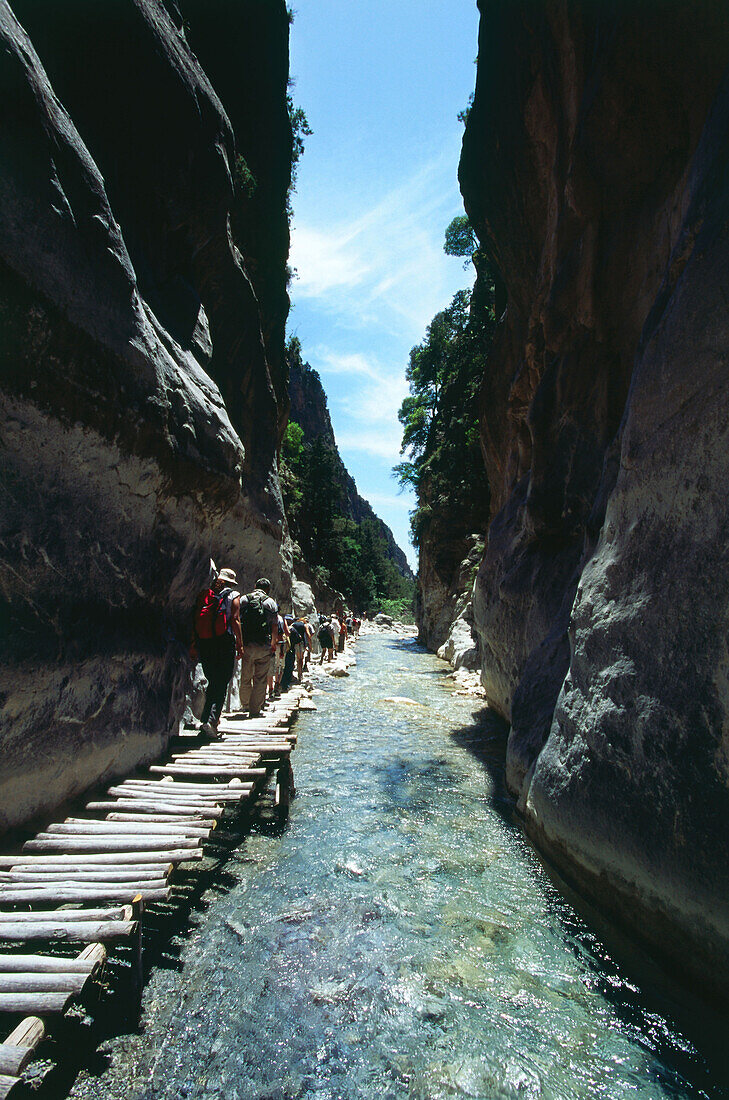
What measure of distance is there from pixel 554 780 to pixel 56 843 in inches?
159

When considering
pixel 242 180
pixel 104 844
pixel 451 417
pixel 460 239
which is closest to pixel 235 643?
pixel 104 844

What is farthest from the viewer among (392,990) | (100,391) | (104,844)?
(100,391)

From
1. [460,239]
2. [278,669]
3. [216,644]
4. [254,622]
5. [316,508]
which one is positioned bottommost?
[278,669]

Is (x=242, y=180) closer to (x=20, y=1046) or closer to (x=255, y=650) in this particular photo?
(x=255, y=650)

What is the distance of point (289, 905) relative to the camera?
13.5 ft

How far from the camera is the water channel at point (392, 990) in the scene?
2.62 meters

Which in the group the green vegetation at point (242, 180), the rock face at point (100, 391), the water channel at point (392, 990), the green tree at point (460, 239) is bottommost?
the water channel at point (392, 990)

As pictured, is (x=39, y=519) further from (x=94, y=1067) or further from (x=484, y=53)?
(x=484, y=53)

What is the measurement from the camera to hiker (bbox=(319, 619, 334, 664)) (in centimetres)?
2108

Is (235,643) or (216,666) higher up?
(235,643)

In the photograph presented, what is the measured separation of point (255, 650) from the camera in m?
7.74

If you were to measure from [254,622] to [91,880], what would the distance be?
193 inches

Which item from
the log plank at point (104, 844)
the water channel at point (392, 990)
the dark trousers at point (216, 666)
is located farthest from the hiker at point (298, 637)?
the log plank at point (104, 844)

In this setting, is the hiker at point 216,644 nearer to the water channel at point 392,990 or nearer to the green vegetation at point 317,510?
the water channel at point 392,990
